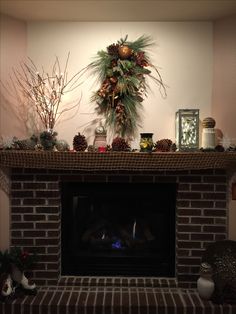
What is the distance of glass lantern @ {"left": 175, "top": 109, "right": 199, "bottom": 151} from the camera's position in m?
2.29

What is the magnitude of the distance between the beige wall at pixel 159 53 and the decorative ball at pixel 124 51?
0.56ft

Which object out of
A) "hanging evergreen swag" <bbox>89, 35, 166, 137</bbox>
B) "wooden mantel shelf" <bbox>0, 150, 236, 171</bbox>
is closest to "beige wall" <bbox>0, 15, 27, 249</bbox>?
"wooden mantel shelf" <bbox>0, 150, 236, 171</bbox>

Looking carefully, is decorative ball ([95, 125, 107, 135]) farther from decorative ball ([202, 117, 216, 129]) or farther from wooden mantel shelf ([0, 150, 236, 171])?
decorative ball ([202, 117, 216, 129])

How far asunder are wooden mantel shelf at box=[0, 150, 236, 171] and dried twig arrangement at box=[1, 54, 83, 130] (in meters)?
0.30

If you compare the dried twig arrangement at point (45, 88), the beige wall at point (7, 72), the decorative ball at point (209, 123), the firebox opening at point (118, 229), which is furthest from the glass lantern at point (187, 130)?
the beige wall at point (7, 72)

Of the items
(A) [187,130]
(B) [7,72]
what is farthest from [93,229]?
(B) [7,72]

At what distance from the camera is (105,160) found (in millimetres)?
2232

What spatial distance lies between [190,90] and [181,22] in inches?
21.9

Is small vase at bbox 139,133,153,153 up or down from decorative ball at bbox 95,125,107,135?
down

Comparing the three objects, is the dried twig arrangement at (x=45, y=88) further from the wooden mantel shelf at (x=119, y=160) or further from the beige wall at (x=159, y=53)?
the wooden mantel shelf at (x=119, y=160)

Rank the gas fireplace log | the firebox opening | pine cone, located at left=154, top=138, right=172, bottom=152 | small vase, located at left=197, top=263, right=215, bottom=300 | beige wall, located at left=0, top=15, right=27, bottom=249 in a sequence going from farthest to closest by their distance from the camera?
the gas fireplace log
the firebox opening
beige wall, located at left=0, top=15, right=27, bottom=249
pine cone, located at left=154, top=138, right=172, bottom=152
small vase, located at left=197, top=263, right=215, bottom=300

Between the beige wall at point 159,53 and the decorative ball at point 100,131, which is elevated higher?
the beige wall at point 159,53

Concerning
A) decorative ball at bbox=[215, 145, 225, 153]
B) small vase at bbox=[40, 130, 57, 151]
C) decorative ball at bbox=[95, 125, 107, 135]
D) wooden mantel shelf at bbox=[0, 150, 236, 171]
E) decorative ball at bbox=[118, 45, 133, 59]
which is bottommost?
Answer: wooden mantel shelf at bbox=[0, 150, 236, 171]

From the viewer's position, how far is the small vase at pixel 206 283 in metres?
2.16
